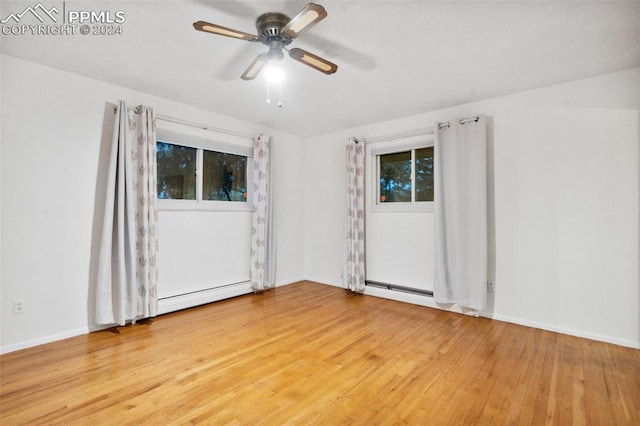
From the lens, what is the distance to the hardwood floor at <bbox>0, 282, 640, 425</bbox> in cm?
168

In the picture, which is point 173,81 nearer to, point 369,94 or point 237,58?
point 237,58

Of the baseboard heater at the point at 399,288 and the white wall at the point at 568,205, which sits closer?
the white wall at the point at 568,205

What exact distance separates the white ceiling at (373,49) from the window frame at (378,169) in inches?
22.7

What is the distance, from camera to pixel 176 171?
3.55 meters

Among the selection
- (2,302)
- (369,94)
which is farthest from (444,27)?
(2,302)

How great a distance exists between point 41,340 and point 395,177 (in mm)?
4158

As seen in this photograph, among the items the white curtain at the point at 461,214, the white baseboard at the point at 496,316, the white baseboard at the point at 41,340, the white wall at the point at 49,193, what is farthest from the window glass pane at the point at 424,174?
the white baseboard at the point at 41,340

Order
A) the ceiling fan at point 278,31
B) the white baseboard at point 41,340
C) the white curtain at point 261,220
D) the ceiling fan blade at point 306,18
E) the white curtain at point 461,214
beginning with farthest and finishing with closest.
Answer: the white curtain at point 261,220
the white curtain at point 461,214
the white baseboard at point 41,340
the ceiling fan at point 278,31
the ceiling fan blade at point 306,18

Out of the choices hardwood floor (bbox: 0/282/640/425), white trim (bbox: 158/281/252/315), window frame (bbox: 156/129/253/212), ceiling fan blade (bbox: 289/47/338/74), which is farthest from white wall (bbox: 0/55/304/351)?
ceiling fan blade (bbox: 289/47/338/74)

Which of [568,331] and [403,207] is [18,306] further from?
[568,331]

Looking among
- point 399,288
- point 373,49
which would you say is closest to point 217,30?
point 373,49

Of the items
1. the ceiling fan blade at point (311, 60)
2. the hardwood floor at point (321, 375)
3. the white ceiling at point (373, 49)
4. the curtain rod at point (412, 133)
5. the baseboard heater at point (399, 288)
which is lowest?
the hardwood floor at point (321, 375)

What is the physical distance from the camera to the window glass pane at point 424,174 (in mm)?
3777

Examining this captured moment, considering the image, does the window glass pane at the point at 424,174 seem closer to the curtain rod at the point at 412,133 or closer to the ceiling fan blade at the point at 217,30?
the curtain rod at the point at 412,133
